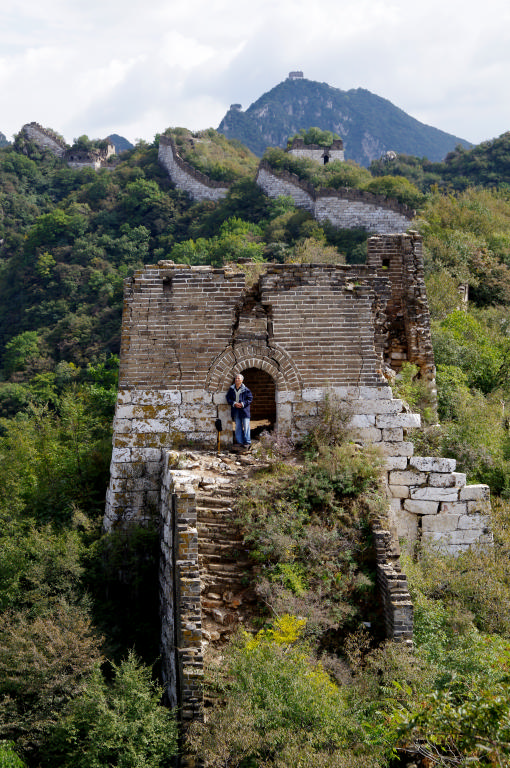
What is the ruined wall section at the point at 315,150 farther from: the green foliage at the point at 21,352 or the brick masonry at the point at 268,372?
the brick masonry at the point at 268,372

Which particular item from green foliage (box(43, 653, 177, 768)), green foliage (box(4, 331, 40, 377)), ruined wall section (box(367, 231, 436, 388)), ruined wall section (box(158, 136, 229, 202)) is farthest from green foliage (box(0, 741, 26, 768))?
ruined wall section (box(158, 136, 229, 202))

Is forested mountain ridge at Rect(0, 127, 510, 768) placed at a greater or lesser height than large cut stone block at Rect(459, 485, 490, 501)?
lesser

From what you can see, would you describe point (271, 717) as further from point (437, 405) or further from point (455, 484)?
point (437, 405)

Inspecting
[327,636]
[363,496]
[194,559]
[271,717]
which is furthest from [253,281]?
[271,717]

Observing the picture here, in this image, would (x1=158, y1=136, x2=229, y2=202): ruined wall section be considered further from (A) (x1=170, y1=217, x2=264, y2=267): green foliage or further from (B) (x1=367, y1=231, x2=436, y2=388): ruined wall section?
(B) (x1=367, y1=231, x2=436, y2=388): ruined wall section

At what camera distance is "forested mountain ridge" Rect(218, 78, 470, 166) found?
14262cm

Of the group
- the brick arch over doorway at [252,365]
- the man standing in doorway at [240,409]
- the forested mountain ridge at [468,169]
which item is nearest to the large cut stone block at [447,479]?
the brick arch over doorway at [252,365]

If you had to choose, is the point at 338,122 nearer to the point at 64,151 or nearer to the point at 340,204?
the point at 64,151

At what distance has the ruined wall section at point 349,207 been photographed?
45.1 metres

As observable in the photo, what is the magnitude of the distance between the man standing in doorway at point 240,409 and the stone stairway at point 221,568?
123 centimetres

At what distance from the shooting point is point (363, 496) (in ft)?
25.6

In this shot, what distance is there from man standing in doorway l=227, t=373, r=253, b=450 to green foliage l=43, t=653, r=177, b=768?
323 cm

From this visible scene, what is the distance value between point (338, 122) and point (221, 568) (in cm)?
15789

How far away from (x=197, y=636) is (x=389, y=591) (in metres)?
1.99
